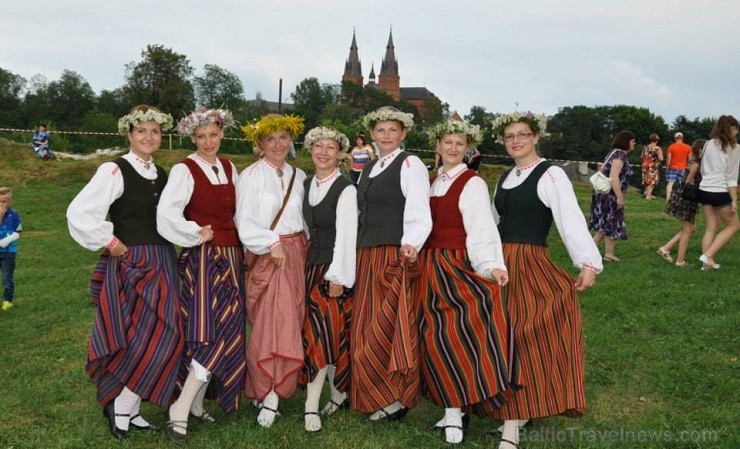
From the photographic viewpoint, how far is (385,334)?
3.88 meters

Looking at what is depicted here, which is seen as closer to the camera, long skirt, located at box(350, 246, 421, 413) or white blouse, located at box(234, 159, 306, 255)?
long skirt, located at box(350, 246, 421, 413)

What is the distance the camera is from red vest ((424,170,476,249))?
3.82m

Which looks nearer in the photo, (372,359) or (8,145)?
(372,359)

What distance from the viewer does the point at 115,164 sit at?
3.85 metres

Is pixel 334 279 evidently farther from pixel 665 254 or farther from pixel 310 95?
pixel 310 95

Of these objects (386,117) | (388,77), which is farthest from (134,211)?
(388,77)

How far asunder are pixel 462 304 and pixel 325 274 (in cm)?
87

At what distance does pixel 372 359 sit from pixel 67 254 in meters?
8.16

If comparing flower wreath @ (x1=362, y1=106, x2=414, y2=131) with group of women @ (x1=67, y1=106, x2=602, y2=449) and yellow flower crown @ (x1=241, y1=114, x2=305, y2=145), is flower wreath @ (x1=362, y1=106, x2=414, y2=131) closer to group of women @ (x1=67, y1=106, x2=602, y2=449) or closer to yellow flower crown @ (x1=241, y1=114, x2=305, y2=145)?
group of women @ (x1=67, y1=106, x2=602, y2=449)

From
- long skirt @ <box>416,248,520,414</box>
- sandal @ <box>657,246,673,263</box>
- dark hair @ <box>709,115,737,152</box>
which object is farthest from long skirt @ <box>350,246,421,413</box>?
sandal @ <box>657,246,673,263</box>

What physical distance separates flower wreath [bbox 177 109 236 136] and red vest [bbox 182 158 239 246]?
0.21 metres

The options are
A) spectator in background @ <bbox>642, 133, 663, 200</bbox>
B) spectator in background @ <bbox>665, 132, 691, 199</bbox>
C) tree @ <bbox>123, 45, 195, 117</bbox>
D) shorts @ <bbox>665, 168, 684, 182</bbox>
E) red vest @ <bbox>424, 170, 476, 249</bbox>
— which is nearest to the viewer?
red vest @ <bbox>424, 170, 476, 249</bbox>

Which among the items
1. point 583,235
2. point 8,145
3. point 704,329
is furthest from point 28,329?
point 8,145

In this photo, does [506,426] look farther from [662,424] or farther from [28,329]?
[28,329]
